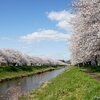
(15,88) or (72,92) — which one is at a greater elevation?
(72,92)

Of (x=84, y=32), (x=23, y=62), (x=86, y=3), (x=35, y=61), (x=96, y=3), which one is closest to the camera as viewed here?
(x=96, y=3)

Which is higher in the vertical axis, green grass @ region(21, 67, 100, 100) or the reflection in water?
green grass @ region(21, 67, 100, 100)

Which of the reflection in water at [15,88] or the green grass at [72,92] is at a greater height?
the green grass at [72,92]

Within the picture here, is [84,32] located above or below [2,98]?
above

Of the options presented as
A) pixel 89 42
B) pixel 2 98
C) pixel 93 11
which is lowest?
pixel 2 98

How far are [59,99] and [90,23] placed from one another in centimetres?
1253

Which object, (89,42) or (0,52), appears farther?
(0,52)

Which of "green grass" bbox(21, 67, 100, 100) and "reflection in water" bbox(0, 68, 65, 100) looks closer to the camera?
"green grass" bbox(21, 67, 100, 100)

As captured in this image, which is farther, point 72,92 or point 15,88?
point 15,88

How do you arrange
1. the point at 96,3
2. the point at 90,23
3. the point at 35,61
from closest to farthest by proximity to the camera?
the point at 96,3, the point at 90,23, the point at 35,61

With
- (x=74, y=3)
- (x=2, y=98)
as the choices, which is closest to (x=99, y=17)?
(x=74, y=3)

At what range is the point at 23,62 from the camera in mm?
148250

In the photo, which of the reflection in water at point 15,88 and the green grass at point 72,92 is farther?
the reflection in water at point 15,88

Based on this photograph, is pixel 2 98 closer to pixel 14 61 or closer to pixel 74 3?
pixel 74 3
